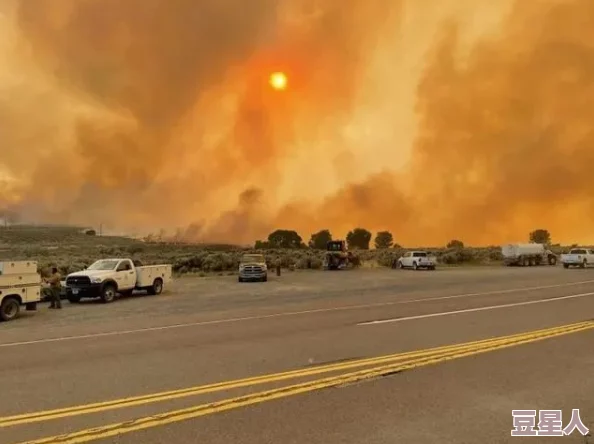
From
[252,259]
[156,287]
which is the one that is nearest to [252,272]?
[252,259]

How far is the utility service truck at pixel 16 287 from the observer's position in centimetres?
1850

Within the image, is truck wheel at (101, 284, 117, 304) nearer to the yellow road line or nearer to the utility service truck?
the utility service truck

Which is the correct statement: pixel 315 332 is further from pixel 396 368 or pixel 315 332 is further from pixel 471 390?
pixel 471 390

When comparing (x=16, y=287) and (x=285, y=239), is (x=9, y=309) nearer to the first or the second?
(x=16, y=287)

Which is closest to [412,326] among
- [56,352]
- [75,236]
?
[56,352]

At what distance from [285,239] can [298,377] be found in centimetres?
12462

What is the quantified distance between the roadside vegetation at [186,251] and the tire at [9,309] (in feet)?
56.0

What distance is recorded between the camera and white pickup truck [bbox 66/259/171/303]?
24.0 metres

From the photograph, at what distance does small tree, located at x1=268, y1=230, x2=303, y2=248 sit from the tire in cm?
10804

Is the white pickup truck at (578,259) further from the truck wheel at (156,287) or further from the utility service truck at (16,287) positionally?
the utility service truck at (16,287)

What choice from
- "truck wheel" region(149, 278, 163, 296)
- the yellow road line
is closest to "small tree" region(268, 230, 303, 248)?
"truck wheel" region(149, 278, 163, 296)

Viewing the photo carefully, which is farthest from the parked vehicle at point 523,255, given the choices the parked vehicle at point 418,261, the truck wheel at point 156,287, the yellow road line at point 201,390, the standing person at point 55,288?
the yellow road line at point 201,390

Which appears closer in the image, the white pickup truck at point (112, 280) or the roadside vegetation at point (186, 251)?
the white pickup truck at point (112, 280)

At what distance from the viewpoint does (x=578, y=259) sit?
50.0 m
